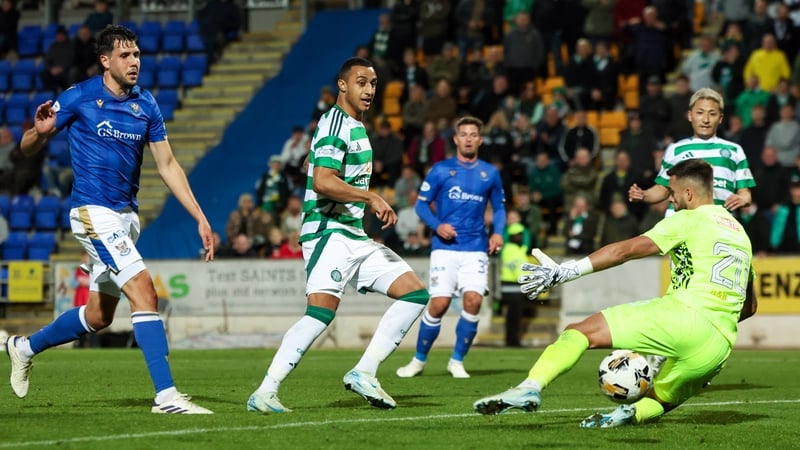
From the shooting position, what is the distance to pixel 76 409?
10312 mm

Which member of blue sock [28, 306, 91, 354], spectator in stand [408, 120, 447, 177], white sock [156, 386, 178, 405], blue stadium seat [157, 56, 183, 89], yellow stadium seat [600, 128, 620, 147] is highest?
blue stadium seat [157, 56, 183, 89]

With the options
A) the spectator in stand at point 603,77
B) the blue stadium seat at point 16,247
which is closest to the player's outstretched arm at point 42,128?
the spectator in stand at point 603,77

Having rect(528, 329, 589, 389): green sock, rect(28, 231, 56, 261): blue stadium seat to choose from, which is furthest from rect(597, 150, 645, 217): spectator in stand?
rect(528, 329, 589, 389): green sock

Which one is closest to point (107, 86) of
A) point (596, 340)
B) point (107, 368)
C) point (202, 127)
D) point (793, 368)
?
point (596, 340)

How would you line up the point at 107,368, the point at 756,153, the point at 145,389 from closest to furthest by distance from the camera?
the point at 145,389 → the point at 107,368 → the point at 756,153

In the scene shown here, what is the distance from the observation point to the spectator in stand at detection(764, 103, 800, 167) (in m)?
23.5

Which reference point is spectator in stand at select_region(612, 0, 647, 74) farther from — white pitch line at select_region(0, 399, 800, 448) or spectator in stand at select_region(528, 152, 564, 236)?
white pitch line at select_region(0, 399, 800, 448)

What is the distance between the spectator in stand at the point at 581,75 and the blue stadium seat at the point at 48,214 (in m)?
11.4

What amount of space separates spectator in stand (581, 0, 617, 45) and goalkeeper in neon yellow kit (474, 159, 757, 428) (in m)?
18.0

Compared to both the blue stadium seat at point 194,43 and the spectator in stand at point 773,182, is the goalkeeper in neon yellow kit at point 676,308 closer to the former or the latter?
the spectator in stand at point 773,182

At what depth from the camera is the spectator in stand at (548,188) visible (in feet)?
82.8

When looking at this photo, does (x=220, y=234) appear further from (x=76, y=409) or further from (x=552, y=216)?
(x=76, y=409)

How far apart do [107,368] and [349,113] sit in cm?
721

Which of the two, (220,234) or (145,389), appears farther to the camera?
(220,234)
